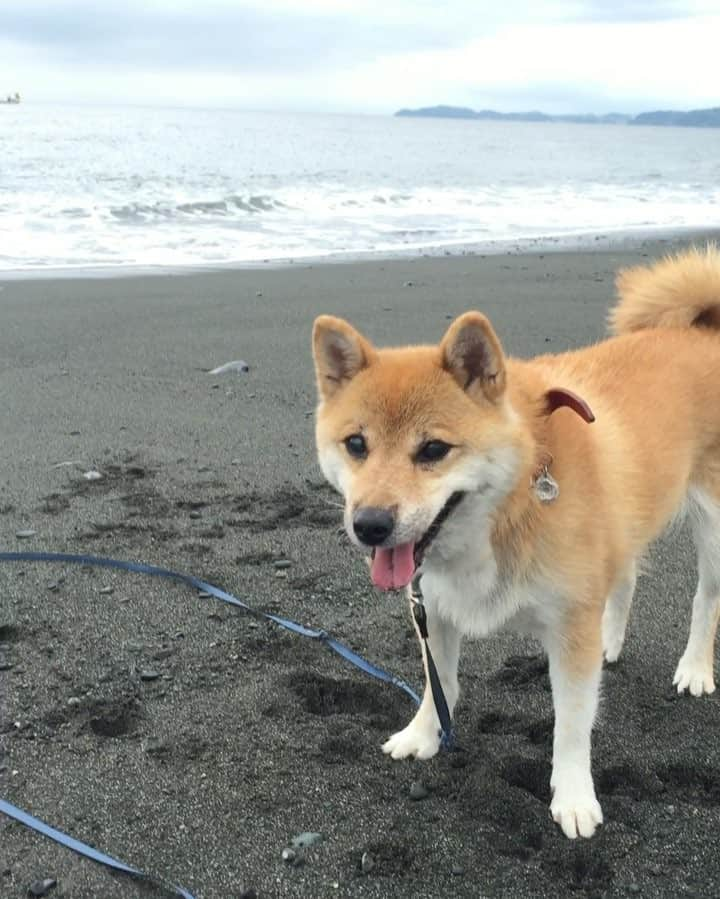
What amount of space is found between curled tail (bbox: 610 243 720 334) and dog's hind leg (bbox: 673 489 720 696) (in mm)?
694

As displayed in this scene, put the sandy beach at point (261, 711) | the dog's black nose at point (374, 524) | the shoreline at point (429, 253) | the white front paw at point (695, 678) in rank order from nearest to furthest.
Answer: the dog's black nose at point (374, 524)
the sandy beach at point (261, 711)
the white front paw at point (695, 678)
the shoreline at point (429, 253)

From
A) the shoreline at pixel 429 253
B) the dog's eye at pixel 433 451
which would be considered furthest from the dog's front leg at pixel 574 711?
the shoreline at pixel 429 253

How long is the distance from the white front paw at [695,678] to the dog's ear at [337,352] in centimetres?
168

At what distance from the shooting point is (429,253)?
13922mm

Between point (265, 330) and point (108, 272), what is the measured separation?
13.3ft

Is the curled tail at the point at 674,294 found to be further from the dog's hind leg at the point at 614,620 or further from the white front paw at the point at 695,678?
the white front paw at the point at 695,678

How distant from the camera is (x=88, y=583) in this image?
398 centimetres

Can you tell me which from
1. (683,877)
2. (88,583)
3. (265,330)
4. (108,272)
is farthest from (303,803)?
(108,272)

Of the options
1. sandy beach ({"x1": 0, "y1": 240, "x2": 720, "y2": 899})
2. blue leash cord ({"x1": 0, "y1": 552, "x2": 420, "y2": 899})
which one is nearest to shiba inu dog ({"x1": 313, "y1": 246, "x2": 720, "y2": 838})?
sandy beach ({"x1": 0, "y1": 240, "x2": 720, "y2": 899})

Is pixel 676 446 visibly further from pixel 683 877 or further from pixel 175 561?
pixel 175 561

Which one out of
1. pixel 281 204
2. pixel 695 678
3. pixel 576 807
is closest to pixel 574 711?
pixel 576 807

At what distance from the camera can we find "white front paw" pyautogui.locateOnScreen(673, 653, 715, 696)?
333 centimetres

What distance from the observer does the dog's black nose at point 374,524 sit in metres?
2.37

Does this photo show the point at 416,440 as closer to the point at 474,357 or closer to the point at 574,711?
the point at 474,357
